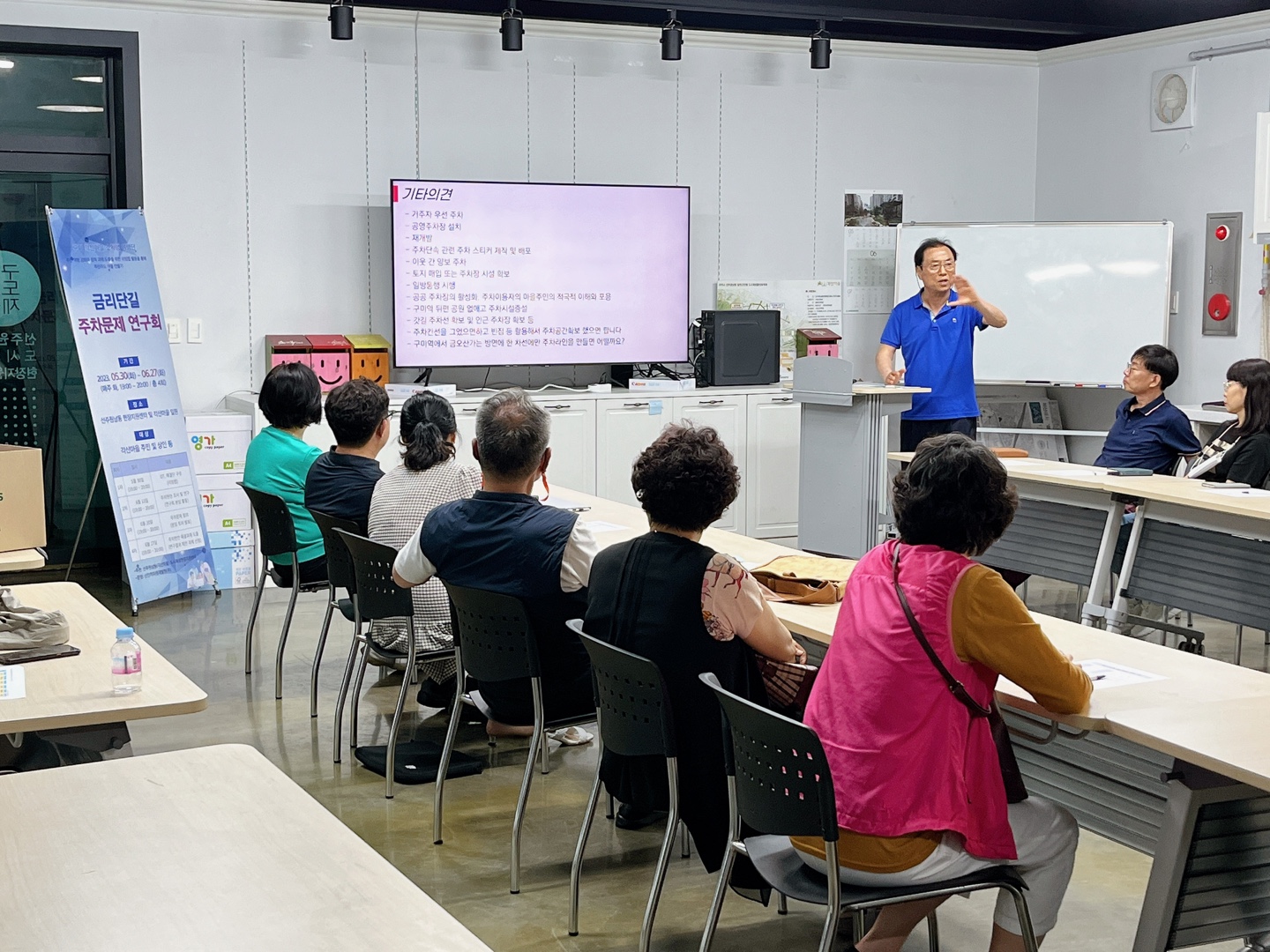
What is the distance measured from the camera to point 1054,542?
19.2 ft

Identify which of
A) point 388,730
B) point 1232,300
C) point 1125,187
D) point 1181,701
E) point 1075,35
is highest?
point 1075,35

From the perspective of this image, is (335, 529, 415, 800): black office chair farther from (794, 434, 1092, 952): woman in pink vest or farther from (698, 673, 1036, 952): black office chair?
(794, 434, 1092, 952): woman in pink vest

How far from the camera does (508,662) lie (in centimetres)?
343

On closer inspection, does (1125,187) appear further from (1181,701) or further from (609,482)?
(1181,701)

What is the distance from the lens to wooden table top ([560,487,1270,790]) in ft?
7.43

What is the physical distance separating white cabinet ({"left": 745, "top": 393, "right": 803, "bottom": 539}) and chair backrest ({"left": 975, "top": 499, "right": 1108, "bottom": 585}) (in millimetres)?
2144

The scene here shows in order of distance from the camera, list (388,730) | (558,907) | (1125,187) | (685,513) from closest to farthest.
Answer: (685,513) → (558,907) → (388,730) → (1125,187)

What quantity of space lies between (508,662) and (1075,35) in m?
7.23

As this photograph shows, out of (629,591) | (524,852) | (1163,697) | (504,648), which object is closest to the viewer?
(1163,697)

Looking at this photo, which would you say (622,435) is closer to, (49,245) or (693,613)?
(49,245)

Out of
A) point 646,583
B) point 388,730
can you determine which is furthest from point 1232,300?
point 646,583

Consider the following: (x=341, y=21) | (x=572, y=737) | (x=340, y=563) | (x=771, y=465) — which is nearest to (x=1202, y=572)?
(x=572, y=737)

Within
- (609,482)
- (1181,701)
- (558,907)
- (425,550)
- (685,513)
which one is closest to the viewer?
(1181,701)

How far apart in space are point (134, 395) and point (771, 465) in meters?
3.60
